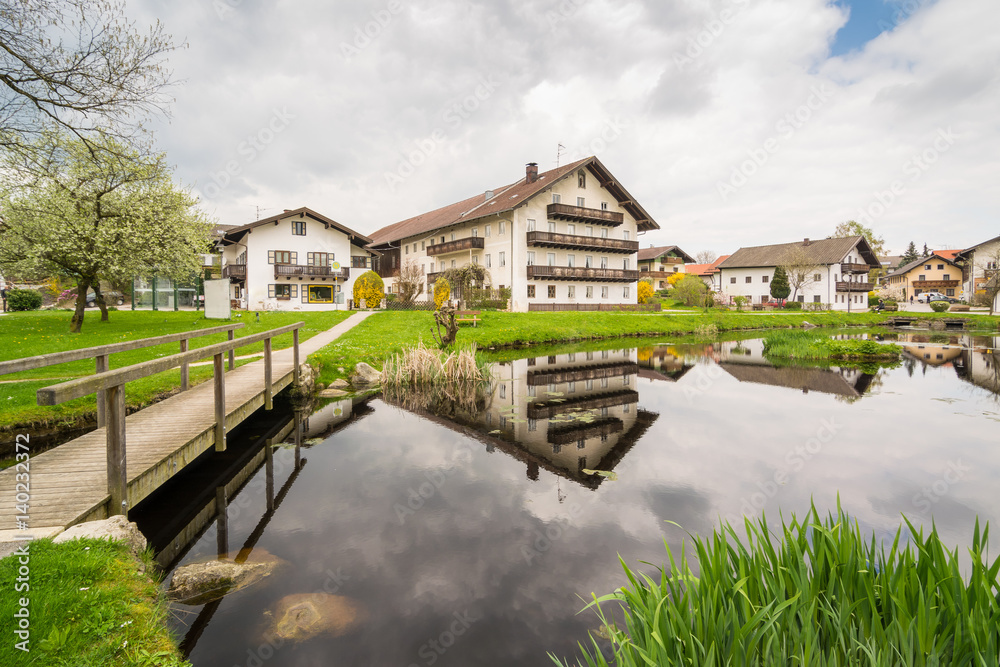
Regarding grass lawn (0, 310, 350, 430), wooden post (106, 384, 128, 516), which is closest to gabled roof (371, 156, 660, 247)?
grass lawn (0, 310, 350, 430)

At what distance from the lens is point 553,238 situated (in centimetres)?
4303

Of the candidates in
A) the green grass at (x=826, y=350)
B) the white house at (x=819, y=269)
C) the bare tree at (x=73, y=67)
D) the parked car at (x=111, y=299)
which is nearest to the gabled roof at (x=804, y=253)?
the white house at (x=819, y=269)

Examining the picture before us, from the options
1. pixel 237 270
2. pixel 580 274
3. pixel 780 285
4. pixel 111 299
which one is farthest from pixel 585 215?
pixel 111 299

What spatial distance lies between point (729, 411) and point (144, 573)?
1212 cm

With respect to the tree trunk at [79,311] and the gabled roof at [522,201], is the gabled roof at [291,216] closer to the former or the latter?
the gabled roof at [522,201]

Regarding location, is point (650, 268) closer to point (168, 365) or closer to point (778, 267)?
point (778, 267)

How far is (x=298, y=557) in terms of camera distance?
5.56 m

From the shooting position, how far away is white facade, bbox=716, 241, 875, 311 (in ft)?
196

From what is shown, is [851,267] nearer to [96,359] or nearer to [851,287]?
[851,287]

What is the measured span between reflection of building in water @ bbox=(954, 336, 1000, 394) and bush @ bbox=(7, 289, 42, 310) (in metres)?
53.5

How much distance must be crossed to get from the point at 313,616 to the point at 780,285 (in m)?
64.5

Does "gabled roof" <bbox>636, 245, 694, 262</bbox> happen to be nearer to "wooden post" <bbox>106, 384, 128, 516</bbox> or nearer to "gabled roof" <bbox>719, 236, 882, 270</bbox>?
"gabled roof" <bbox>719, 236, 882, 270</bbox>

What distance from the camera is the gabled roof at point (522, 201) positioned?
4247 cm

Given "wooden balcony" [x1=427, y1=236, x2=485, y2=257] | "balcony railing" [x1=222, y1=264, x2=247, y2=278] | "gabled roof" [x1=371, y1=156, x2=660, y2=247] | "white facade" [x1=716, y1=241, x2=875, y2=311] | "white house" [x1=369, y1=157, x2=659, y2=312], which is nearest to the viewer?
"gabled roof" [x1=371, y1=156, x2=660, y2=247]
